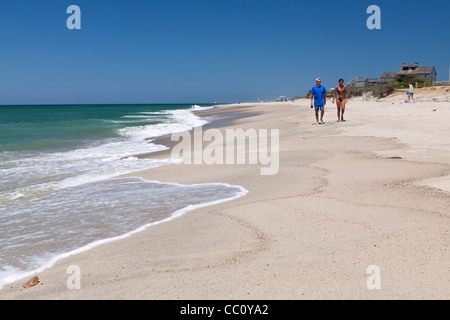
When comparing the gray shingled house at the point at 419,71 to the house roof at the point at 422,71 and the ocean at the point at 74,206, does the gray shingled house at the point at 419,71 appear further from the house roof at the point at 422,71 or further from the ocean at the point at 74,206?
the ocean at the point at 74,206

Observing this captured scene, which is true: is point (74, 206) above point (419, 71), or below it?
below

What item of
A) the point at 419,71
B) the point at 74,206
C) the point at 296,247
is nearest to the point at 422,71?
the point at 419,71

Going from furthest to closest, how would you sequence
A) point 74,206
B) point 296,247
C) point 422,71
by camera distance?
point 422,71 → point 74,206 → point 296,247

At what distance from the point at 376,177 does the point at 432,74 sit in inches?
2878

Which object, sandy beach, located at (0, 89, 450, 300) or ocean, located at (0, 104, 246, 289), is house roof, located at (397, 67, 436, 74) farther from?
sandy beach, located at (0, 89, 450, 300)

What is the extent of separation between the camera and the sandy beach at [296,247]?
2322 millimetres

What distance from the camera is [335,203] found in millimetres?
3975

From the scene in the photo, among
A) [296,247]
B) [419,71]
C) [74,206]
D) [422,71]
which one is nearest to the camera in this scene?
[296,247]

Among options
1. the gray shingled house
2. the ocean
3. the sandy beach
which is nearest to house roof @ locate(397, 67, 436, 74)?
the gray shingled house

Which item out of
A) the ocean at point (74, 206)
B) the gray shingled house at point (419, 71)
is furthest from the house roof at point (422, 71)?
the ocean at point (74, 206)

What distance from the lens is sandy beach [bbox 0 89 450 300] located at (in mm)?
2322

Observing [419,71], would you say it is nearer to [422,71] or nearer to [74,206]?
[422,71]

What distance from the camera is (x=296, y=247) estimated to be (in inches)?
114

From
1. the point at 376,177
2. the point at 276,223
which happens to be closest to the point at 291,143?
the point at 376,177
